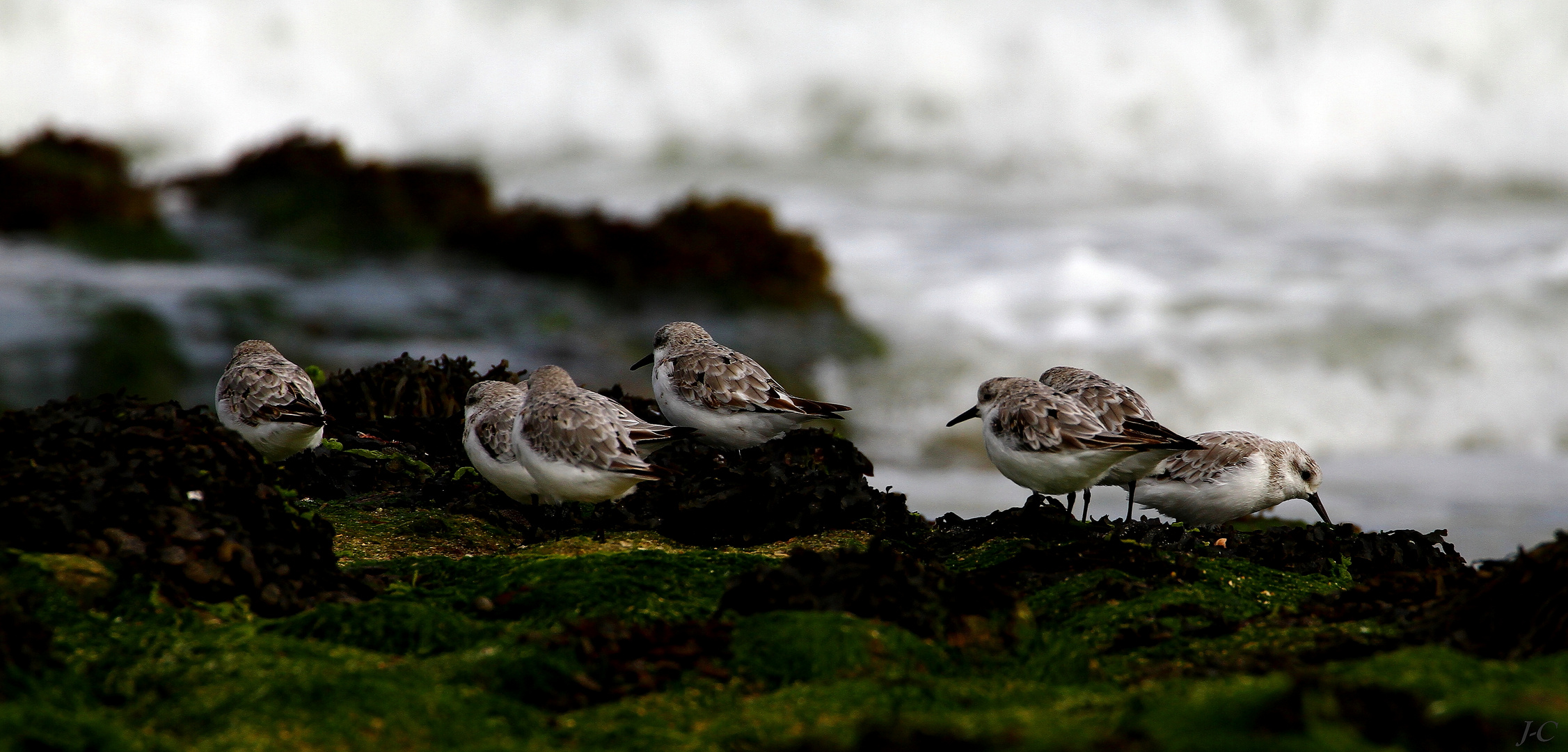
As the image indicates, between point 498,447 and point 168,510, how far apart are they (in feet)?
6.05

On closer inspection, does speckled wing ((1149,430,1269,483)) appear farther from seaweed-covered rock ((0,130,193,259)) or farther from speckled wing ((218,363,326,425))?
seaweed-covered rock ((0,130,193,259))

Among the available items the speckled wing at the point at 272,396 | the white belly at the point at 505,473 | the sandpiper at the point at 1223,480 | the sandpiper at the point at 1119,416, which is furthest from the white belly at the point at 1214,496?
A: the speckled wing at the point at 272,396

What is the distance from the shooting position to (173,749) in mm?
3240

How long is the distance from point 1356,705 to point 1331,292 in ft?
59.9

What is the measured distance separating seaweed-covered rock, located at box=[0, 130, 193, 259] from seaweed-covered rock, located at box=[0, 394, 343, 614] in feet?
50.6

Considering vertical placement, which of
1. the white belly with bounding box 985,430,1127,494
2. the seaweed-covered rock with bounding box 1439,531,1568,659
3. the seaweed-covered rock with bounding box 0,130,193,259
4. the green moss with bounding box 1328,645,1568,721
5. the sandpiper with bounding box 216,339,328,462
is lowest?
the green moss with bounding box 1328,645,1568,721

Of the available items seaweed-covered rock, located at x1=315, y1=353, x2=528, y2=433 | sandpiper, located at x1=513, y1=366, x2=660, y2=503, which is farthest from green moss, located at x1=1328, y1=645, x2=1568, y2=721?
seaweed-covered rock, located at x1=315, y1=353, x2=528, y2=433

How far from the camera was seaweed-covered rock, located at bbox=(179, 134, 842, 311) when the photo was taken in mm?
18062

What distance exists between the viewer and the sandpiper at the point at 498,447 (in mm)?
6156

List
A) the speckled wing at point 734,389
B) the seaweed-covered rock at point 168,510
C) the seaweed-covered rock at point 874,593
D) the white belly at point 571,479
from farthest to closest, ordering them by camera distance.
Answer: the speckled wing at point 734,389, the white belly at point 571,479, the seaweed-covered rock at point 168,510, the seaweed-covered rock at point 874,593

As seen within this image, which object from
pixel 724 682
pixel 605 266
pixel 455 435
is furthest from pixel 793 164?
pixel 724 682

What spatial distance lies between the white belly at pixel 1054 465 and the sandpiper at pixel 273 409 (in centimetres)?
365

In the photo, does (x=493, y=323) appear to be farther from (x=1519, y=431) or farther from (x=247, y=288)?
(x=1519, y=431)

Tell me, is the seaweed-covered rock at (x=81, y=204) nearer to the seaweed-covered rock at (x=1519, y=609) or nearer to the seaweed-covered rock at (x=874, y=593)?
the seaweed-covered rock at (x=874, y=593)
